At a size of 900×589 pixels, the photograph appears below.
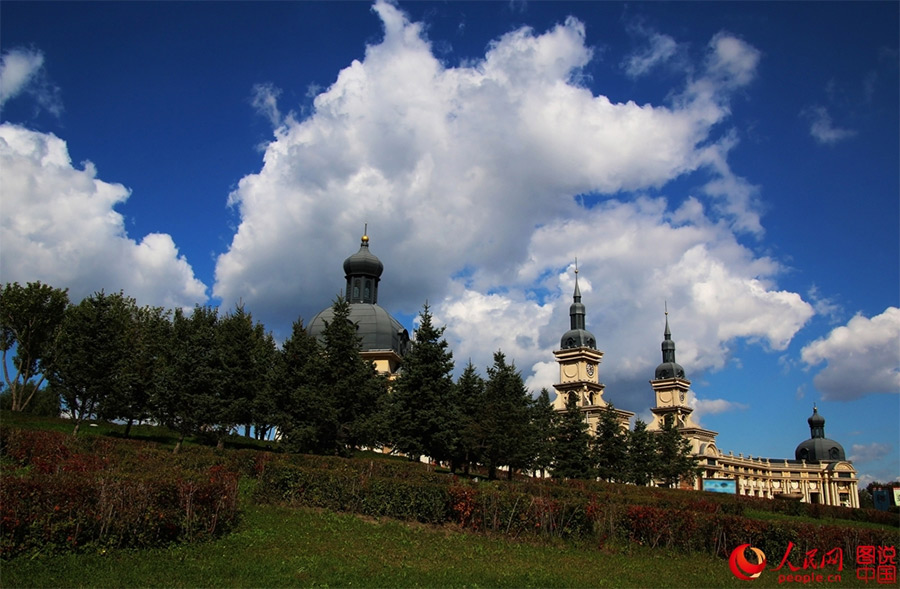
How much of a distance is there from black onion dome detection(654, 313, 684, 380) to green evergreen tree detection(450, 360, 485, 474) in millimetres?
65788

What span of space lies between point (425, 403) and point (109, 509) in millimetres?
22005

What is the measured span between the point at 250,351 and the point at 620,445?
25.4 meters

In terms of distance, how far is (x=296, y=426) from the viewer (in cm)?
3123

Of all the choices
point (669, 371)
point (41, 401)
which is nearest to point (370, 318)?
point (41, 401)

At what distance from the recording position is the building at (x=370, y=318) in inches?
2232

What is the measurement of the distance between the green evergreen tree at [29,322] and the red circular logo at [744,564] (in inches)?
1683

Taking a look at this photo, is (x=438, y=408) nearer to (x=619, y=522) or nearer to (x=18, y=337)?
(x=619, y=522)

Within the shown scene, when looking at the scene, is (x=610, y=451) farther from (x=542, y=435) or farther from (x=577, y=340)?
(x=577, y=340)

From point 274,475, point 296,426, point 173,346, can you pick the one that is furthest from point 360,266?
point 274,475

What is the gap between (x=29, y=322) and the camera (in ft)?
140

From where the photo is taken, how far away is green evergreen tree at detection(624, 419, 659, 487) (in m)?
46.2

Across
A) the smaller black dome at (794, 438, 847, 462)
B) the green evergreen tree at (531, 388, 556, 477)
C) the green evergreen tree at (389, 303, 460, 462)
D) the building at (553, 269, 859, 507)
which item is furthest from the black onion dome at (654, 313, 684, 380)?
the green evergreen tree at (389, 303, 460, 462)

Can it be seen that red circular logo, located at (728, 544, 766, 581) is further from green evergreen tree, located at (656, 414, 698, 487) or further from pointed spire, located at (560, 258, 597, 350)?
pointed spire, located at (560, 258, 597, 350)

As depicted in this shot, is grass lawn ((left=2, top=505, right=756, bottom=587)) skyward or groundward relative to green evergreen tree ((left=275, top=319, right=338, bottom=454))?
groundward
